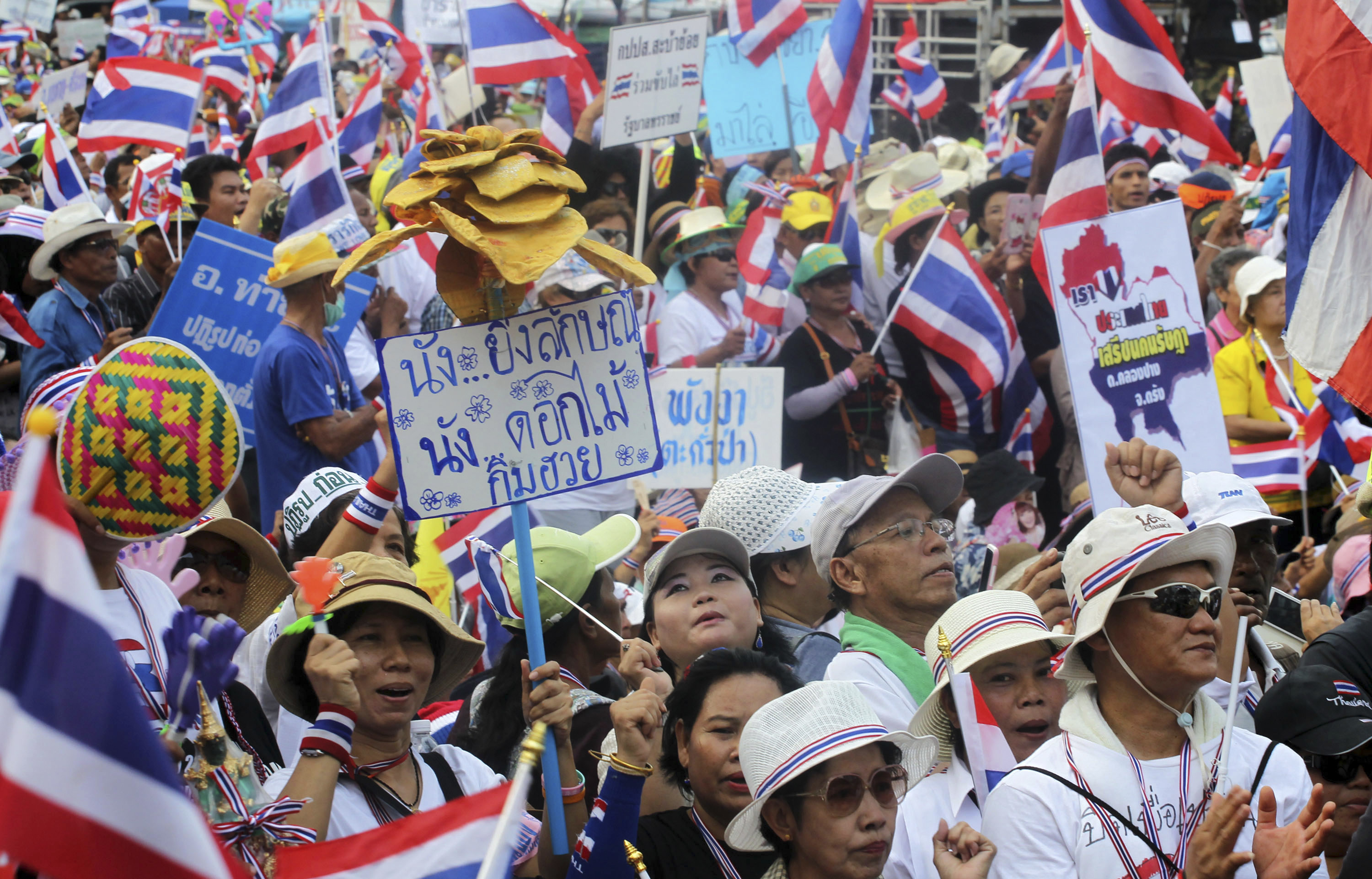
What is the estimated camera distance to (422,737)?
3.47 meters

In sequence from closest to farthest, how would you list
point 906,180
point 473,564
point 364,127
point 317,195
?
point 473,564, point 317,195, point 906,180, point 364,127

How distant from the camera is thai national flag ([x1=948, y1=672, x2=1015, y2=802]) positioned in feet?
11.0

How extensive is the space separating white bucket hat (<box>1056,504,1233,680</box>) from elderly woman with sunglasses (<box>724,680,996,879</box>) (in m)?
0.52

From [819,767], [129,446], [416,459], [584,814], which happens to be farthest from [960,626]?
[129,446]

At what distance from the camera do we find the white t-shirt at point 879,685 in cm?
373

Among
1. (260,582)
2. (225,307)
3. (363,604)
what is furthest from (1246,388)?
(363,604)

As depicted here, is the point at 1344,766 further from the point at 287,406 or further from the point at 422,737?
the point at 287,406

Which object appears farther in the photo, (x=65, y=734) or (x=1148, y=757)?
(x=1148, y=757)

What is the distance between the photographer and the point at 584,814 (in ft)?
11.3

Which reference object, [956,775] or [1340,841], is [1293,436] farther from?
[956,775]

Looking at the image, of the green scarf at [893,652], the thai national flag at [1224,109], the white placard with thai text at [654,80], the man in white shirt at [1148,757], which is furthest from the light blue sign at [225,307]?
the thai national flag at [1224,109]

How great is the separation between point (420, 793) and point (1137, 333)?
383 centimetres

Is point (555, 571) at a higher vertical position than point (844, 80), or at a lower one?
lower

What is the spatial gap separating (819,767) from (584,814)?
2.32 ft
